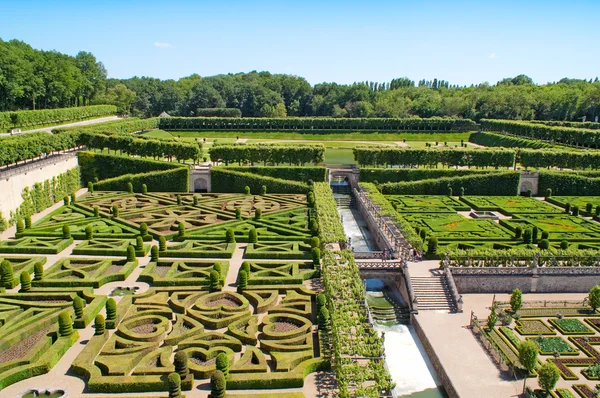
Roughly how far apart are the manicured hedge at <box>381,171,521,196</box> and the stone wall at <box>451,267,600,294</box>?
2146 centimetres

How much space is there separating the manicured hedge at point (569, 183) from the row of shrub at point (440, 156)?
5.10 meters

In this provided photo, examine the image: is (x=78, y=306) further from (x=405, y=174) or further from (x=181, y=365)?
(x=405, y=174)

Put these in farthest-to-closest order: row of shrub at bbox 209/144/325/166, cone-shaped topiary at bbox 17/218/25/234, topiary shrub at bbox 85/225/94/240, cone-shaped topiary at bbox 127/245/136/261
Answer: row of shrub at bbox 209/144/325/166 → cone-shaped topiary at bbox 17/218/25/234 → topiary shrub at bbox 85/225/94/240 → cone-shaped topiary at bbox 127/245/136/261

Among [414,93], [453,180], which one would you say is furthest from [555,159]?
[414,93]

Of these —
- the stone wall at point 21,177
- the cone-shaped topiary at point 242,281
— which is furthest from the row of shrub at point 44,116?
the cone-shaped topiary at point 242,281

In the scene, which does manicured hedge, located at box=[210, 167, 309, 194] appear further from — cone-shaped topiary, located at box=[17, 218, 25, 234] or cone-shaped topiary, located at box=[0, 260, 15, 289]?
cone-shaped topiary, located at box=[0, 260, 15, 289]

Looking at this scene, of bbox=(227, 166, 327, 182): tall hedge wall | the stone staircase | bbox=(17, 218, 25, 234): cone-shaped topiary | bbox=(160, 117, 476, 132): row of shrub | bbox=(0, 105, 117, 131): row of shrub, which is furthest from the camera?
bbox=(160, 117, 476, 132): row of shrub

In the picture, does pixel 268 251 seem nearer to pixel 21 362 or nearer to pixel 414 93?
pixel 21 362

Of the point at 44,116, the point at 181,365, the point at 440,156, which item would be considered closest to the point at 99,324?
the point at 181,365

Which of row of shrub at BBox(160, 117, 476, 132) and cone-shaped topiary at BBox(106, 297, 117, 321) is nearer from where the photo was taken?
cone-shaped topiary at BBox(106, 297, 117, 321)

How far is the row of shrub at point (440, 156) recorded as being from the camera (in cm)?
5653

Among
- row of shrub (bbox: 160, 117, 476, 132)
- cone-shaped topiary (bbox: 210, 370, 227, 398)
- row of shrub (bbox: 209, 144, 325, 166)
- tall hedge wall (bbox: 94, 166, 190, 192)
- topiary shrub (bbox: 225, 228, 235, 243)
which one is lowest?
cone-shaped topiary (bbox: 210, 370, 227, 398)

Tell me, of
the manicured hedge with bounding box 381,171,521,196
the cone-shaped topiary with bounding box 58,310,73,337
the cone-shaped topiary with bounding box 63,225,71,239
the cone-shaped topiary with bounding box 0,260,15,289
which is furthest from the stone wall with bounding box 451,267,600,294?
the cone-shaped topiary with bounding box 63,225,71,239

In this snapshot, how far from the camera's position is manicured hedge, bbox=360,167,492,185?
52562mm
